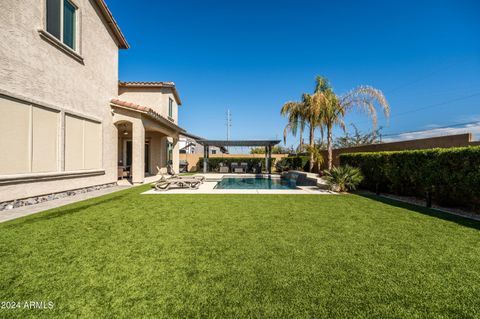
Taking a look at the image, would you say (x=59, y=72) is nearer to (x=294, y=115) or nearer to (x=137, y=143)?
(x=137, y=143)

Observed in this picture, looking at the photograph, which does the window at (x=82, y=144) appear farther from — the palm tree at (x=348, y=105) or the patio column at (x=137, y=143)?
the palm tree at (x=348, y=105)

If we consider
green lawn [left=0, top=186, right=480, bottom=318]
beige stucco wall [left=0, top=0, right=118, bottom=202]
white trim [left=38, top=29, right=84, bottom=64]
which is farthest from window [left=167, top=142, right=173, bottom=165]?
green lawn [left=0, top=186, right=480, bottom=318]

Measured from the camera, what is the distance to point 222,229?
15.6ft

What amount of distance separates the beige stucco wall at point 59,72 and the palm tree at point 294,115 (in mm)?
14854

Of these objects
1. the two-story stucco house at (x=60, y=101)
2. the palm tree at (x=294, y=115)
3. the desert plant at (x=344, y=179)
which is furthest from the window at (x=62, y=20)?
the palm tree at (x=294, y=115)

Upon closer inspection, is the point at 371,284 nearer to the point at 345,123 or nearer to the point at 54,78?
the point at 54,78

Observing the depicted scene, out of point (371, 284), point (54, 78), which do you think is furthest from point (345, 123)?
point (54, 78)

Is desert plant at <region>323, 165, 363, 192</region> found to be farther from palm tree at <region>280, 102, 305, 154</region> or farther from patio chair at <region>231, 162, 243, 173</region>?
patio chair at <region>231, 162, 243, 173</region>

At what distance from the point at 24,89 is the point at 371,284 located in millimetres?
10015

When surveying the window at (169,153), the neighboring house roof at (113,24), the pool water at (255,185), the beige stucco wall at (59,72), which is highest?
the neighboring house roof at (113,24)

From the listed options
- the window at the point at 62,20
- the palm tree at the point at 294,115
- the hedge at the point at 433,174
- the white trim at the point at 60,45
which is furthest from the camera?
the palm tree at the point at 294,115

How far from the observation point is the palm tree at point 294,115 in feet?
65.5

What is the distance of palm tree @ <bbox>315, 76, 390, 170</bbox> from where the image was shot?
12.1 m

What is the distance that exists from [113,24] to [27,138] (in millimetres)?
8105
